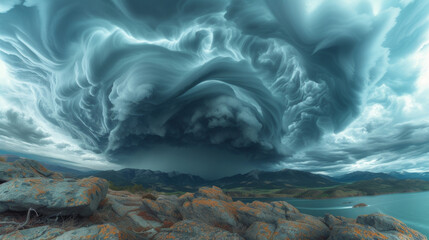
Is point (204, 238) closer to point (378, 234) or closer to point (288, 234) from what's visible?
point (288, 234)

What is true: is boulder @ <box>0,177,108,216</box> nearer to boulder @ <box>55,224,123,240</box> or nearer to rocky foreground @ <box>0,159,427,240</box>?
rocky foreground @ <box>0,159,427,240</box>

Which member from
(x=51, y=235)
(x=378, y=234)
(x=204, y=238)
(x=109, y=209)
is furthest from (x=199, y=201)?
(x=378, y=234)

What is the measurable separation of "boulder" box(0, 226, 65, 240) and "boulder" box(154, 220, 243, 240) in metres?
5.70

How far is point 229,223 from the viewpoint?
17250mm

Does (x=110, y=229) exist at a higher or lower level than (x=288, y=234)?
higher

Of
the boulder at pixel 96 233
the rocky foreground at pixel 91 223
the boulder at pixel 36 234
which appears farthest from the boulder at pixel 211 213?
the boulder at pixel 36 234

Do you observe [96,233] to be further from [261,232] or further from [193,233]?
[261,232]

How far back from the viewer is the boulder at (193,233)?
11.8 metres

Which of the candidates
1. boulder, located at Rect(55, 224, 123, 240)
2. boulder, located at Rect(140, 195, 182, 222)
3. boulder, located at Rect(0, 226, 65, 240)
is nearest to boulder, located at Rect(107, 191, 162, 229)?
boulder, located at Rect(140, 195, 182, 222)

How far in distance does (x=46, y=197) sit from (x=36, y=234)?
3.15 metres

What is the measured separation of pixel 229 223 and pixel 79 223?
12.6m

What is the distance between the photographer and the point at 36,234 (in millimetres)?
9789

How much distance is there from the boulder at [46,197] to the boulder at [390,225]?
22314mm

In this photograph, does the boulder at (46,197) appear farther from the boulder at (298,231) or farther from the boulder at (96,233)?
the boulder at (298,231)
